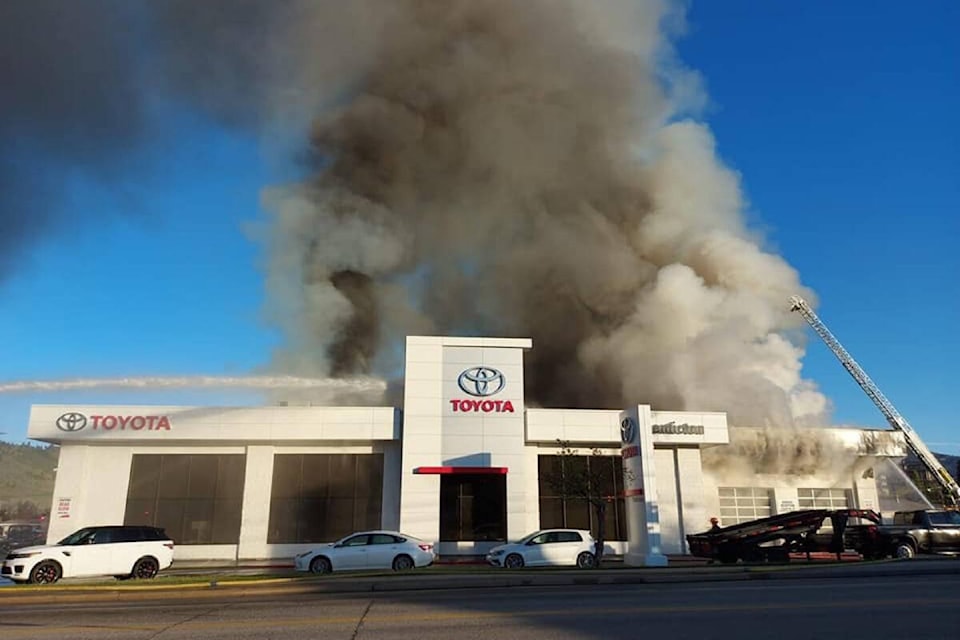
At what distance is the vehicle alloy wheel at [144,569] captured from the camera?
16844 mm

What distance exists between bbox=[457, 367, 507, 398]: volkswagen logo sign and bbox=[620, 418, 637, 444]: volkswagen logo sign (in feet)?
21.0

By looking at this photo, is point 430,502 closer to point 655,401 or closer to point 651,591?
point 651,591

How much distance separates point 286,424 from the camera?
26.7 meters

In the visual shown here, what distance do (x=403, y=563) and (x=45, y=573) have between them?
8.81 m

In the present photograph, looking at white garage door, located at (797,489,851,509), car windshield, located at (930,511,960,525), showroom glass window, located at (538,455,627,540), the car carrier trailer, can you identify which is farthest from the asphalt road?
white garage door, located at (797,489,851,509)

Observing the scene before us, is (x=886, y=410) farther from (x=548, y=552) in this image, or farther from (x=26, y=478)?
(x=26, y=478)

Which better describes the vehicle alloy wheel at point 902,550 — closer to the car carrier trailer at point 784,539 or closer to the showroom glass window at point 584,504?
the car carrier trailer at point 784,539

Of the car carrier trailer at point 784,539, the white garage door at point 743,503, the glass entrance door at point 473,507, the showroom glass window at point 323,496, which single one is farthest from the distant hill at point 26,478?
the car carrier trailer at point 784,539

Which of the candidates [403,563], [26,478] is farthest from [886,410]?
[26,478]

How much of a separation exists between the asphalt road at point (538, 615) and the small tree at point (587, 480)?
25.0 feet

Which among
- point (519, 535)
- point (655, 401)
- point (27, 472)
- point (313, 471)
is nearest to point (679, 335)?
point (655, 401)

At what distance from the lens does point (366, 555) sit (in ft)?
58.7

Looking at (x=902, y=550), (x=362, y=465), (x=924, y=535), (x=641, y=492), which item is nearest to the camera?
(x=641, y=492)

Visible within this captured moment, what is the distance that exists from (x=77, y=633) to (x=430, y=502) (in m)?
18.1
